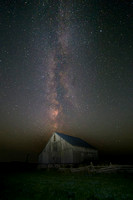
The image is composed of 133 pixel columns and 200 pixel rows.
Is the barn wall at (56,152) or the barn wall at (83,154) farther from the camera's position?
the barn wall at (83,154)

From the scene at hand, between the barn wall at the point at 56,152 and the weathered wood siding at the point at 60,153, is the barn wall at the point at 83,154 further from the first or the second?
the barn wall at the point at 56,152

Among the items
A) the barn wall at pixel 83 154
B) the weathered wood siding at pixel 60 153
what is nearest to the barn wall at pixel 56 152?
the weathered wood siding at pixel 60 153

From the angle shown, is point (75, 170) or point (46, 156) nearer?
point (75, 170)

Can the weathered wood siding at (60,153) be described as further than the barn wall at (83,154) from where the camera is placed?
No

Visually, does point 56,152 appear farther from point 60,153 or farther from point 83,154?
point 83,154

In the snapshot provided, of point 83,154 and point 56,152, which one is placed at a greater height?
point 56,152

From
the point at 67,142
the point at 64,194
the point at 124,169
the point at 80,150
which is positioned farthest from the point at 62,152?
the point at 64,194

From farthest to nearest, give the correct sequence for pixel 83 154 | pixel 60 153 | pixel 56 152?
pixel 83 154 < pixel 56 152 < pixel 60 153

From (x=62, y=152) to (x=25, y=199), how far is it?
23.0m

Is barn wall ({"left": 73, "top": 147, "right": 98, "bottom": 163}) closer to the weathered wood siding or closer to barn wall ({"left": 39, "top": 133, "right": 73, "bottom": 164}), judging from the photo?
the weathered wood siding

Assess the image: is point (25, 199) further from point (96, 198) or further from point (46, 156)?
point (46, 156)

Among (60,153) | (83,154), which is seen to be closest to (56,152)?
(60,153)

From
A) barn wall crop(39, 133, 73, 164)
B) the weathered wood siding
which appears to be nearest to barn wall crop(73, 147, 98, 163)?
the weathered wood siding

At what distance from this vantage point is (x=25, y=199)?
5867 millimetres
